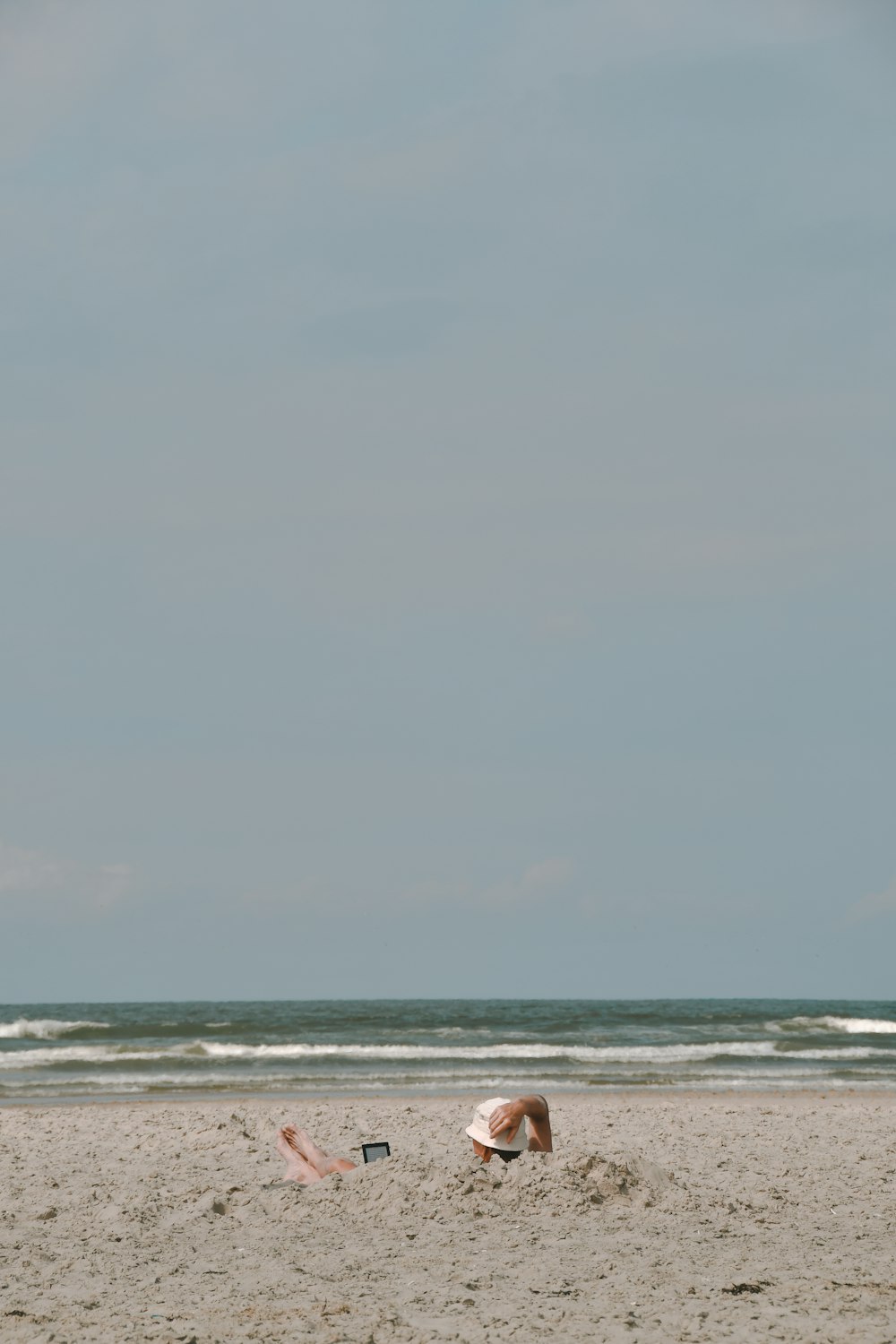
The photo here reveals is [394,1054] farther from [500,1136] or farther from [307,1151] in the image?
[500,1136]

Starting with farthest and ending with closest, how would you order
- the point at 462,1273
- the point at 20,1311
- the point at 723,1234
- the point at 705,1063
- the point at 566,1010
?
the point at 566,1010, the point at 705,1063, the point at 723,1234, the point at 462,1273, the point at 20,1311

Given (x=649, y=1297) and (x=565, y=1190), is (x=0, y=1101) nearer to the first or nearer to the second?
(x=565, y=1190)

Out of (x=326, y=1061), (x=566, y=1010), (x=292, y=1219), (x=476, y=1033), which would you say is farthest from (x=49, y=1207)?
(x=566, y=1010)

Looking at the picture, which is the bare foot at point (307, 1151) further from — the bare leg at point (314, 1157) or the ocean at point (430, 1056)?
the ocean at point (430, 1056)

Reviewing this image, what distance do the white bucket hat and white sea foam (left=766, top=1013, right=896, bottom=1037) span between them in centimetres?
2794

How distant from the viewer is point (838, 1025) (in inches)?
1505

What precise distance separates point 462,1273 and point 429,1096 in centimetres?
1067

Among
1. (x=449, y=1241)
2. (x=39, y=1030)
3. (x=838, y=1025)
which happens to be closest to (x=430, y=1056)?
(x=39, y=1030)

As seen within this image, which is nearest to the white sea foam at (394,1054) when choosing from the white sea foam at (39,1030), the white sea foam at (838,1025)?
the white sea foam at (39,1030)

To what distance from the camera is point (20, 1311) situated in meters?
6.02

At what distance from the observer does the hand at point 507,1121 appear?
855 centimetres

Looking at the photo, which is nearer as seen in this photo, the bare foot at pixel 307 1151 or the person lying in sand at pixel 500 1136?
the person lying in sand at pixel 500 1136

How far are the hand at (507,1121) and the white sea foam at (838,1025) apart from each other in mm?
28028

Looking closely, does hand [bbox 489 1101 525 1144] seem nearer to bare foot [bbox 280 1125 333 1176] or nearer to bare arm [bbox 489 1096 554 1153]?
bare arm [bbox 489 1096 554 1153]
